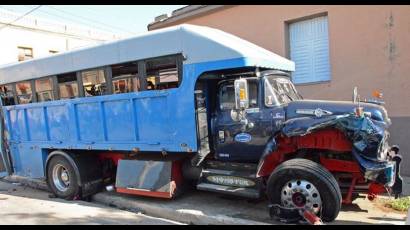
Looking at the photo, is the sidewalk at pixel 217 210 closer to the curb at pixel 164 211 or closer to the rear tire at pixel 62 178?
the curb at pixel 164 211

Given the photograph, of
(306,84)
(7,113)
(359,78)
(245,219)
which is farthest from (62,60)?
(359,78)

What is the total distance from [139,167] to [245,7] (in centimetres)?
590

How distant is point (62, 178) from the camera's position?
883 centimetres

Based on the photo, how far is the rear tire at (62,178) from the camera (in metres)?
8.40

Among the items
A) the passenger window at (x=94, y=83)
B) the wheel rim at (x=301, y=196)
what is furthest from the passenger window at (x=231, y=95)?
the passenger window at (x=94, y=83)

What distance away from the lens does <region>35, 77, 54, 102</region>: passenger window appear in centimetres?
877

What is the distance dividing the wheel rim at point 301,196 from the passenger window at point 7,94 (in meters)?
7.18

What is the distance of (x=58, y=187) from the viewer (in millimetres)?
8812

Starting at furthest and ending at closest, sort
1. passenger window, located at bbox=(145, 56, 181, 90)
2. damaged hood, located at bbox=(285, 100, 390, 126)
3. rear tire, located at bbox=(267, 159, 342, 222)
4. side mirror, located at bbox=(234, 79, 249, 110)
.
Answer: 1. passenger window, located at bbox=(145, 56, 181, 90)
2. side mirror, located at bbox=(234, 79, 249, 110)
3. damaged hood, located at bbox=(285, 100, 390, 126)
4. rear tire, located at bbox=(267, 159, 342, 222)

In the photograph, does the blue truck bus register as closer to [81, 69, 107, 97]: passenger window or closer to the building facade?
[81, 69, 107, 97]: passenger window

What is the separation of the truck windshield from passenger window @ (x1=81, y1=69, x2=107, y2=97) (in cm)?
328

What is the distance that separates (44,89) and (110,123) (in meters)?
2.23

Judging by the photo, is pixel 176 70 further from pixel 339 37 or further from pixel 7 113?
pixel 7 113

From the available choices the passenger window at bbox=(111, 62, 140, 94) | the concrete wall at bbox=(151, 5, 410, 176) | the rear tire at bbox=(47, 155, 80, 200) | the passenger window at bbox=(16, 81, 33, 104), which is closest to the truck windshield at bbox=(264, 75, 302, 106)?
the passenger window at bbox=(111, 62, 140, 94)
